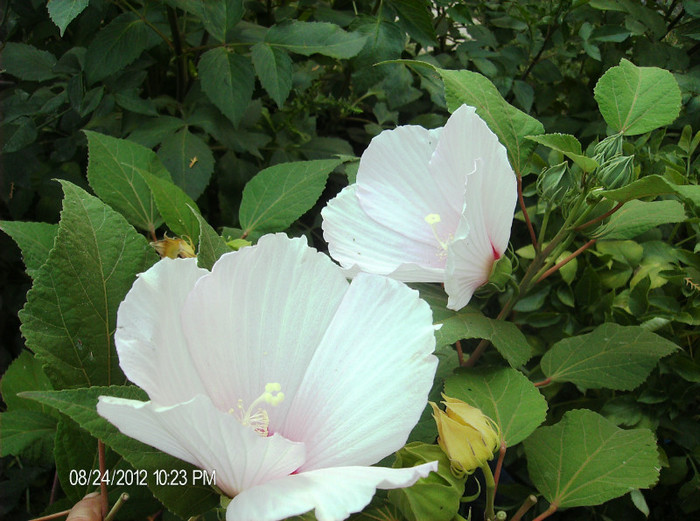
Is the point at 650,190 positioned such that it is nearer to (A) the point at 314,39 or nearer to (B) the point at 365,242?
(B) the point at 365,242

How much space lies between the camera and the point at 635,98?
22.9 inches

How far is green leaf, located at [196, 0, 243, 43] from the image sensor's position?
837mm

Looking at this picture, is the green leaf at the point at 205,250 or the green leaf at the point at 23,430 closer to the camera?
the green leaf at the point at 205,250

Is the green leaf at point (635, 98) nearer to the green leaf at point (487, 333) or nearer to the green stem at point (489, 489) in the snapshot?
the green leaf at point (487, 333)

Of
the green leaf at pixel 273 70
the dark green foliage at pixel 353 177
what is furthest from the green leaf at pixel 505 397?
the green leaf at pixel 273 70

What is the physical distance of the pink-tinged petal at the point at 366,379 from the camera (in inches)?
15.1

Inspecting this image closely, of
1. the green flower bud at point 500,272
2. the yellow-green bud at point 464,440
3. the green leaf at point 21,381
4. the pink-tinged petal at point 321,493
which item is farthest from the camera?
the green leaf at point 21,381

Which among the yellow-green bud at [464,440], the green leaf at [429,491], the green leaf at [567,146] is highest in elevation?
the green leaf at [567,146]

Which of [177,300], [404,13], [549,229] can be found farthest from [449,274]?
[404,13]

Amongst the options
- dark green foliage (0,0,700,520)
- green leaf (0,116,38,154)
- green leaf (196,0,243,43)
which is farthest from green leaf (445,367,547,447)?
green leaf (0,116,38,154)

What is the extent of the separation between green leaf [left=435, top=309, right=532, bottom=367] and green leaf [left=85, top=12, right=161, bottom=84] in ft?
1.83

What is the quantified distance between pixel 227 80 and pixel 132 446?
22.1 inches

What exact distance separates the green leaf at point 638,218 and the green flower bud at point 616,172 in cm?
7

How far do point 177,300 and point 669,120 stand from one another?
43 cm
